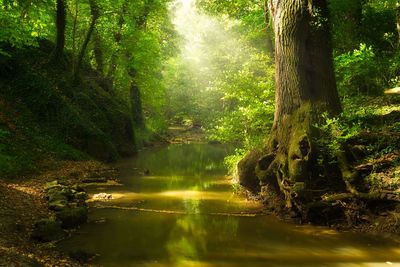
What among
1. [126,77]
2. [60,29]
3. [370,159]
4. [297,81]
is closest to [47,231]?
[297,81]

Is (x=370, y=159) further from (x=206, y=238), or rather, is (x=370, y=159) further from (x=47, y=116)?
(x=47, y=116)

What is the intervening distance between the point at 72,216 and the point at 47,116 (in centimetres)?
1068

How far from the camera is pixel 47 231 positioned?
823 cm

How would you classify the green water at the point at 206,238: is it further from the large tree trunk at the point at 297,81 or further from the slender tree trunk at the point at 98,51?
the slender tree trunk at the point at 98,51

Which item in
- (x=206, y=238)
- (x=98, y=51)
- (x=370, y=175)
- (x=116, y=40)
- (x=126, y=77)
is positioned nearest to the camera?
(x=206, y=238)

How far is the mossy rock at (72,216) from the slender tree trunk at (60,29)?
46.1 feet

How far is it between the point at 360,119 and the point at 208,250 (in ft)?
19.0

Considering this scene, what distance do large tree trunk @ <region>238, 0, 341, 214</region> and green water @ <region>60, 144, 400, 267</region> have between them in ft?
4.89

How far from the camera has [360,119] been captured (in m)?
10.9

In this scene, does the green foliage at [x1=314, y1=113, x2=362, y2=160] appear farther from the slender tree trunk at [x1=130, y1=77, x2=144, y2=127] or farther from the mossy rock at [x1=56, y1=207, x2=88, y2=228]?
the slender tree trunk at [x1=130, y1=77, x2=144, y2=127]

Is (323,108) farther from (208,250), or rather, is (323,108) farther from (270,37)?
(270,37)

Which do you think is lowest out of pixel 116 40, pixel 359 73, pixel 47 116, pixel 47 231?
pixel 47 231

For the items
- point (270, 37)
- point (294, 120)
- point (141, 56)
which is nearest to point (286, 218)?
point (294, 120)

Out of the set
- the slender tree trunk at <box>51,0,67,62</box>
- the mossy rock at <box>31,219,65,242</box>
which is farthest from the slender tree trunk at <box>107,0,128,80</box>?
the mossy rock at <box>31,219,65,242</box>
